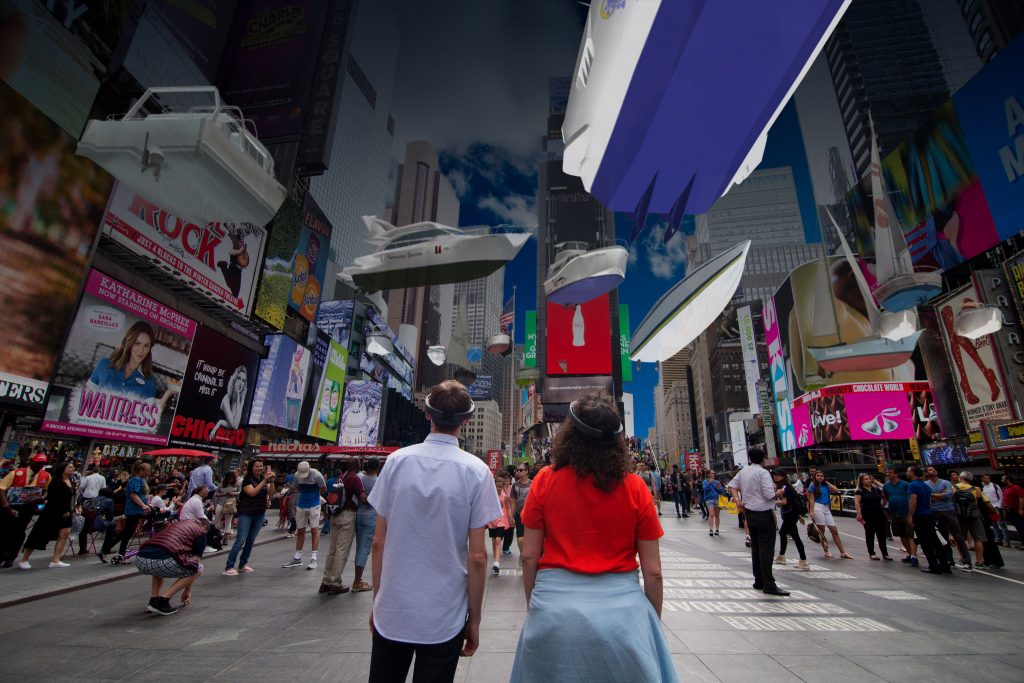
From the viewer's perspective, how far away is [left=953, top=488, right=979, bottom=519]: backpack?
8656 mm

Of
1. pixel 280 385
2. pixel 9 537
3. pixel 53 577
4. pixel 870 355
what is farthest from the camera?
pixel 280 385

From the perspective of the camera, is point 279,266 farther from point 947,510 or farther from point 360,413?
point 947,510

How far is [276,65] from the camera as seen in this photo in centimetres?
2323

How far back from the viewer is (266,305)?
33969mm

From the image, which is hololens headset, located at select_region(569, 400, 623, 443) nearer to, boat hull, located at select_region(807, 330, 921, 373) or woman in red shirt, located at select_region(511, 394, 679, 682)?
woman in red shirt, located at select_region(511, 394, 679, 682)

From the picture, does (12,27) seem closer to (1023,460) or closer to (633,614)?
(633,614)

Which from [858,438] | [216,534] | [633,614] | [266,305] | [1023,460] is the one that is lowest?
[216,534]

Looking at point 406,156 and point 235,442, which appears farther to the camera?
point 406,156

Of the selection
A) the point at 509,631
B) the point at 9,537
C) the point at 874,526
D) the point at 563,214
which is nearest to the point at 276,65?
the point at 9,537

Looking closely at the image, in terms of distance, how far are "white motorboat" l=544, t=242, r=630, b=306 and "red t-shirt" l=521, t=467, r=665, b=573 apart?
16333mm

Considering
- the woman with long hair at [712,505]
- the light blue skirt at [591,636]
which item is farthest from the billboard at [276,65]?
the light blue skirt at [591,636]

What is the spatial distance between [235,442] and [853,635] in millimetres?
36164

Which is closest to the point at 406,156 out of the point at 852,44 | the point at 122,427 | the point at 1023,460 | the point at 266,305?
the point at 852,44

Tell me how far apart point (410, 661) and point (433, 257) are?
1153cm
